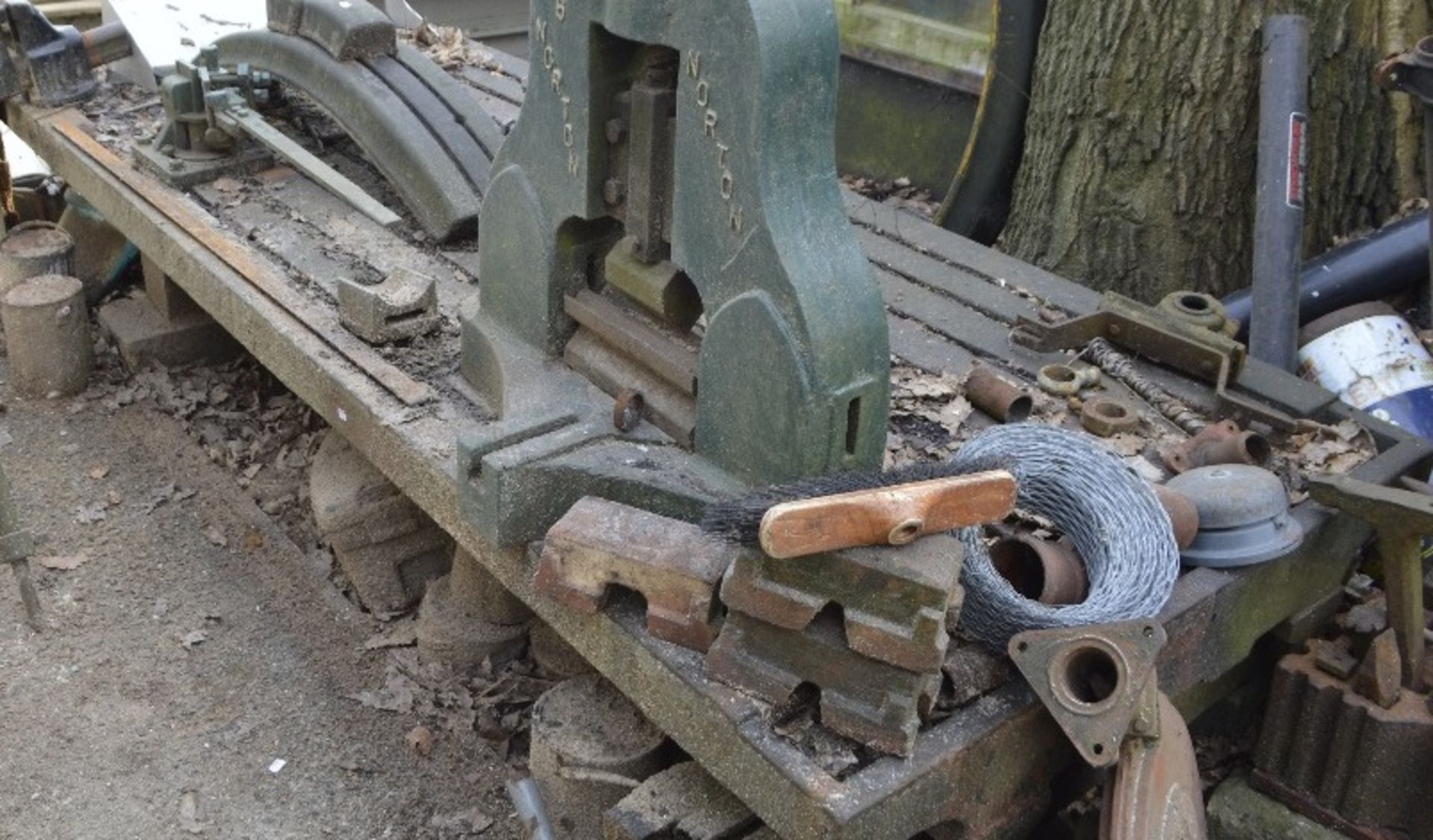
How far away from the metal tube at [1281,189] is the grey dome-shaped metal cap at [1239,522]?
1112 mm

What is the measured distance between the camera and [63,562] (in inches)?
163

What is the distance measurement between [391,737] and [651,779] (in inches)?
40.5

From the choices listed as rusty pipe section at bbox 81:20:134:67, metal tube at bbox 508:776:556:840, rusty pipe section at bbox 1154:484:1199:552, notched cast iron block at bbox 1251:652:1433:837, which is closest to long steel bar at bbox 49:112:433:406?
rusty pipe section at bbox 81:20:134:67

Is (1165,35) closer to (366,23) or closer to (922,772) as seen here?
(366,23)

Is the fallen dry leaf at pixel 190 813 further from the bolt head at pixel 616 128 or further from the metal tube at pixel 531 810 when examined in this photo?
the bolt head at pixel 616 128

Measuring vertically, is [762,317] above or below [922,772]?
above

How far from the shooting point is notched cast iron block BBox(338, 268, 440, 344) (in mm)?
3645

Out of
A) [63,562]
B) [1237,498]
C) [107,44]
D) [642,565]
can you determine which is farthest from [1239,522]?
[107,44]

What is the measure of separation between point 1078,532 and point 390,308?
5.92 ft

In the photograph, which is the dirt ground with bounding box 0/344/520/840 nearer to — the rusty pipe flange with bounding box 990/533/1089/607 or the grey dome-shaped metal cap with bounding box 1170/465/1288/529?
the rusty pipe flange with bounding box 990/533/1089/607

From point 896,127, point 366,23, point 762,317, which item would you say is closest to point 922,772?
point 762,317

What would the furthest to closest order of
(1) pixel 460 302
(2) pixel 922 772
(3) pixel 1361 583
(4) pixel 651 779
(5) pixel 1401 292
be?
(5) pixel 1401 292
(1) pixel 460 302
(3) pixel 1361 583
(4) pixel 651 779
(2) pixel 922 772

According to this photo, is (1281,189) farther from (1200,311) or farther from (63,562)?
(63,562)

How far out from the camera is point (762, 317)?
2730 millimetres
